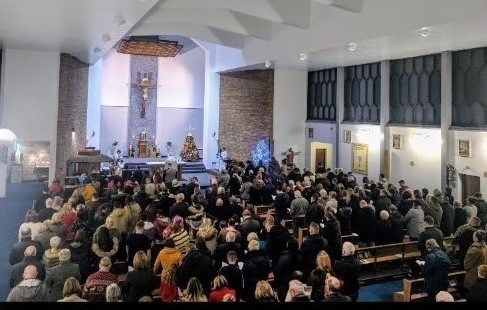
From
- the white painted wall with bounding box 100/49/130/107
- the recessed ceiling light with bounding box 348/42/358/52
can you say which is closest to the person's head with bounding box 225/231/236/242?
the recessed ceiling light with bounding box 348/42/358/52

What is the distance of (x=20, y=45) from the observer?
11484 millimetres

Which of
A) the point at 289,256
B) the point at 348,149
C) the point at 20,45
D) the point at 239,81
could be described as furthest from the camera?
the point at 239,81

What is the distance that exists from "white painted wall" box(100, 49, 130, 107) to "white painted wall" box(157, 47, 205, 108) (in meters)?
1.56

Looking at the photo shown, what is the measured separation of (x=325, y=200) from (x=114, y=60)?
50.0 feet

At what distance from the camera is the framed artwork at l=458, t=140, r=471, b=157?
36.2 feet

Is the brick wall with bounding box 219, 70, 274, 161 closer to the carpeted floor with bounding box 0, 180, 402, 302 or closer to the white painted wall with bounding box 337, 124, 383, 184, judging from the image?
the white painted wall with bounding box 337, 124, 383, 184

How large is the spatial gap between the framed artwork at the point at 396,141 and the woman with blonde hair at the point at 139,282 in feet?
35.6

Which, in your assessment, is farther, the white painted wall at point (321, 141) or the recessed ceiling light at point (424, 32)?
the white painted wall at point (321, 141)

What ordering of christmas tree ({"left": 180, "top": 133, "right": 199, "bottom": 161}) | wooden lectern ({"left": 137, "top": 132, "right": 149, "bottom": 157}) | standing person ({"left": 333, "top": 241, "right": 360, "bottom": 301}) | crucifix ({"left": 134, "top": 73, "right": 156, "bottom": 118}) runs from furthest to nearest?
crucifix ({"left": 134, "top": 73, "right": 156, "bottom": 118})
wooden lectern ({"left": 137, "top": 132, "right": 149, "bottom": 157})
christmas tree ({"left": 180, "top": 133, "right": 199, "bottom": 161})
standing person ({"left": 333, "top": 241, "right": 360, "bottom": 301})

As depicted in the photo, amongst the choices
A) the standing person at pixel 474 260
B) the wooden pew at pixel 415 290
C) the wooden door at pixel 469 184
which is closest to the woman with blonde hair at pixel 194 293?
the wooden pew at pixel 415 290

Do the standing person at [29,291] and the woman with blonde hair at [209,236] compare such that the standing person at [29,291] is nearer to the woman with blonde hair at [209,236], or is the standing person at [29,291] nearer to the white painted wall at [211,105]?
the woman with blonde hair at [209,236]

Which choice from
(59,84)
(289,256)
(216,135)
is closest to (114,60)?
(216,135)

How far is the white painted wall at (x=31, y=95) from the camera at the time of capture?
12.1 m

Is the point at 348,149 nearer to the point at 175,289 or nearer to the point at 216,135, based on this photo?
the point at 216,135
